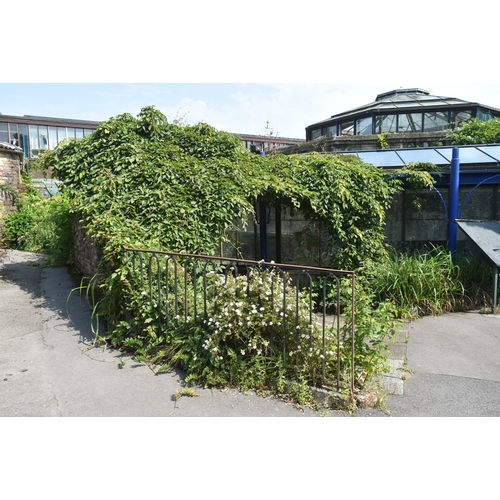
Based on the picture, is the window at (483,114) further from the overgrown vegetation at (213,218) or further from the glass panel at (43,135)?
the glass panel at (43,135)

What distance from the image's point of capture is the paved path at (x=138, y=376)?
3668mm

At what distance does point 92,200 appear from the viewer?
5.81 m

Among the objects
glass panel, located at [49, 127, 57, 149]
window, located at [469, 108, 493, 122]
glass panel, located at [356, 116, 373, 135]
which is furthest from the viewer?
glass panel, located at [49, 127, 57, 149]

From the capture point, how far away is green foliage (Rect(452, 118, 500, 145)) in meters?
13.4

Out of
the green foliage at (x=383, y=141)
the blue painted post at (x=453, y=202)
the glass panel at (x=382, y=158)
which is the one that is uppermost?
the green foliage at (x=383, y=141)

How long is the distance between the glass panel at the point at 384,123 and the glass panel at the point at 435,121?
1.42 metres

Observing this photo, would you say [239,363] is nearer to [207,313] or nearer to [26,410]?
[207,313]

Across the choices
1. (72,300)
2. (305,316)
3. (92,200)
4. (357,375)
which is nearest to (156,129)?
(92,200)

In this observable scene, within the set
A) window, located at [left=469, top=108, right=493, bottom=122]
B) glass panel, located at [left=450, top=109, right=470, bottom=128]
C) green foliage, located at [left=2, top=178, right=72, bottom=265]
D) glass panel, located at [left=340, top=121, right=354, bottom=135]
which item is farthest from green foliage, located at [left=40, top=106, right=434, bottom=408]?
window, located at [left=469, top=108, right=493, bottom=122]

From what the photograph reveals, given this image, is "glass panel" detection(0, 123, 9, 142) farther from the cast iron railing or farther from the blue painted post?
the blue painted post

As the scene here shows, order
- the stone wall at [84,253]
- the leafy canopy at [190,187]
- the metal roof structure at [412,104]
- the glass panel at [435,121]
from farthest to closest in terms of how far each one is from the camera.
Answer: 1. the metal roof structure at [412,104]
2. the glass panel at [435,121]
3. the stone wall at [84,253]
4. the leafy canopy at [190,187]

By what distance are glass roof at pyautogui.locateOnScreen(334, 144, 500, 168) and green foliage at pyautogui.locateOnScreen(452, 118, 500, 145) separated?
4498 millimetres

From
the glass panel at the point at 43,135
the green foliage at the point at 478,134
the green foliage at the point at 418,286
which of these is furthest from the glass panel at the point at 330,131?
the glass panel at the point at 43,135

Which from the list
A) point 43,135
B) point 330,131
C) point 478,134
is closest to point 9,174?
point 43,135
